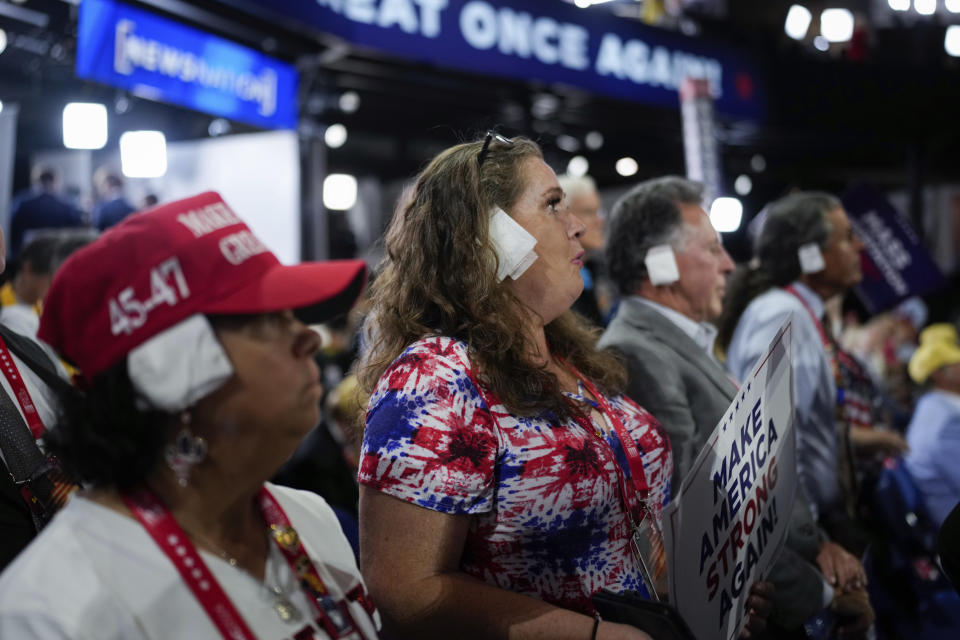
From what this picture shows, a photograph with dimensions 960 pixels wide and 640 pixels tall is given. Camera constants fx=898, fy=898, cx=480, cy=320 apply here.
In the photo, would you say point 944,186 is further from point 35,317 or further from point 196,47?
point 35,317

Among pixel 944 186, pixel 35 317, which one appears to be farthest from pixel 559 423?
pixel 944 186

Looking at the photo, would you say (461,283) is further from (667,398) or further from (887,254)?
(887,254)

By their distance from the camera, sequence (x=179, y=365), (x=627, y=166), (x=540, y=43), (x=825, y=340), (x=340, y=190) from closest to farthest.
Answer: (x=179, y=365) < (x=825, y=340) < (x=540, y=43) < (x=340, y=190) < (x=627, y=166)

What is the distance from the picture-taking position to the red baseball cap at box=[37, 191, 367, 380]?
115cm

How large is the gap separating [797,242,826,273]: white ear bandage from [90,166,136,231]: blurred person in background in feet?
18.6

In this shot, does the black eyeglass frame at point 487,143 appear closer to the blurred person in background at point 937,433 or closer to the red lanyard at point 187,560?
the red lanyard at point 187,560

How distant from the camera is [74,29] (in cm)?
675

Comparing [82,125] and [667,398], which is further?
[82,125]

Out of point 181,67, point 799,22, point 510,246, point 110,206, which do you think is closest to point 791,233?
point 510,246

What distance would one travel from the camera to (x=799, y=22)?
51.1 ft

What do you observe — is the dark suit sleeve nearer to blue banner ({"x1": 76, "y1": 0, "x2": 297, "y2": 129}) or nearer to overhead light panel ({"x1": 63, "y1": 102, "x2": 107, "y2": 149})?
blue banner ({"x1": 76, "y1": 0, "x2": 297, "y2": 129})

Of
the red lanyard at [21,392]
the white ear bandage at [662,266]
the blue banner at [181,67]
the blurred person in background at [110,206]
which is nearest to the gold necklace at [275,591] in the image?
the red lanyard at [21,392]

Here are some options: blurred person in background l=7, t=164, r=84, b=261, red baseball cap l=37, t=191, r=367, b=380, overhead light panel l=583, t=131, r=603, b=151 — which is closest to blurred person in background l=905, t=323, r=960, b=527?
red baseball cap l=37, t=191, r=367, b=380

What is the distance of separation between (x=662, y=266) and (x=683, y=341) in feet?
0.86
